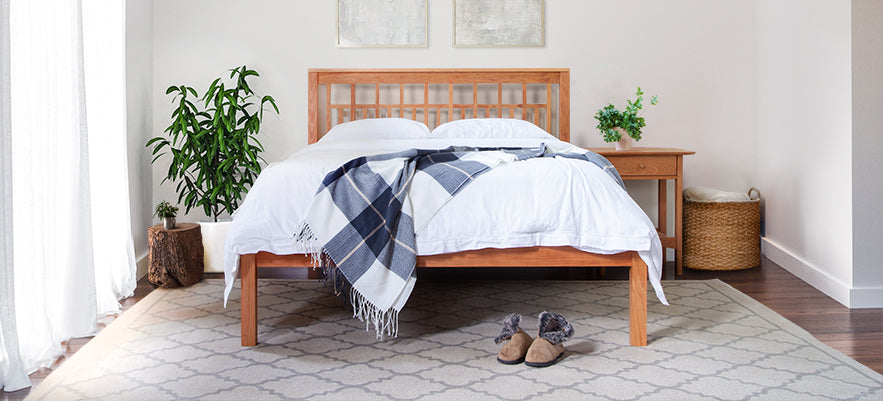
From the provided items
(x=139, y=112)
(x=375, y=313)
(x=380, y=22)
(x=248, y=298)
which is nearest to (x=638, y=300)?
(x=375, y=313)

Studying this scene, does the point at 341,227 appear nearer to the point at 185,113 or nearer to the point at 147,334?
the point at 147,334

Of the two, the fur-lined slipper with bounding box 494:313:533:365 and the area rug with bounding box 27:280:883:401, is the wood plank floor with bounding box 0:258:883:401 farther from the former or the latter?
the fur-lined slipper with bounding box 494:313:533:365

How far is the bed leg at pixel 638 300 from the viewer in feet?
8.46

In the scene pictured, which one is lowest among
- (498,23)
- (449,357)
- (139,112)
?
(449,357)

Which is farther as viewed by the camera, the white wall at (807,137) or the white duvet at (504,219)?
the white wall at (807,137)

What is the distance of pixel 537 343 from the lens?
2.42m

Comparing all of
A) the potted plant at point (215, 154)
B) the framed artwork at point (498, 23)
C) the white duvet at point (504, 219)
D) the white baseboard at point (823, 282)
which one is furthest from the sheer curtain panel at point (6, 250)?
the white baseboard at point (823, 282)

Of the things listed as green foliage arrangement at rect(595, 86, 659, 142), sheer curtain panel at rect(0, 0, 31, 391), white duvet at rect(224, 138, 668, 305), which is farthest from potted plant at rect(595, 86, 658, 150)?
sheer curtain panel at rect(0, 0, 31, 391)

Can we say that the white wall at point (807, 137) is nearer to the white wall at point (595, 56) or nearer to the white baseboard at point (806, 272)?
the white baseboard at point (806, 272)

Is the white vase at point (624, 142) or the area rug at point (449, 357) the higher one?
the white vase at point (624, 142)

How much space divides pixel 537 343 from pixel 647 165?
1923mm

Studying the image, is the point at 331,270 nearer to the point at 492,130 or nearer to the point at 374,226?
the point at 374,226

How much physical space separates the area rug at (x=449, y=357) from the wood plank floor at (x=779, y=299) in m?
0.08

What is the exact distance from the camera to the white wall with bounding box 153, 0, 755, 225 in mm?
4539
